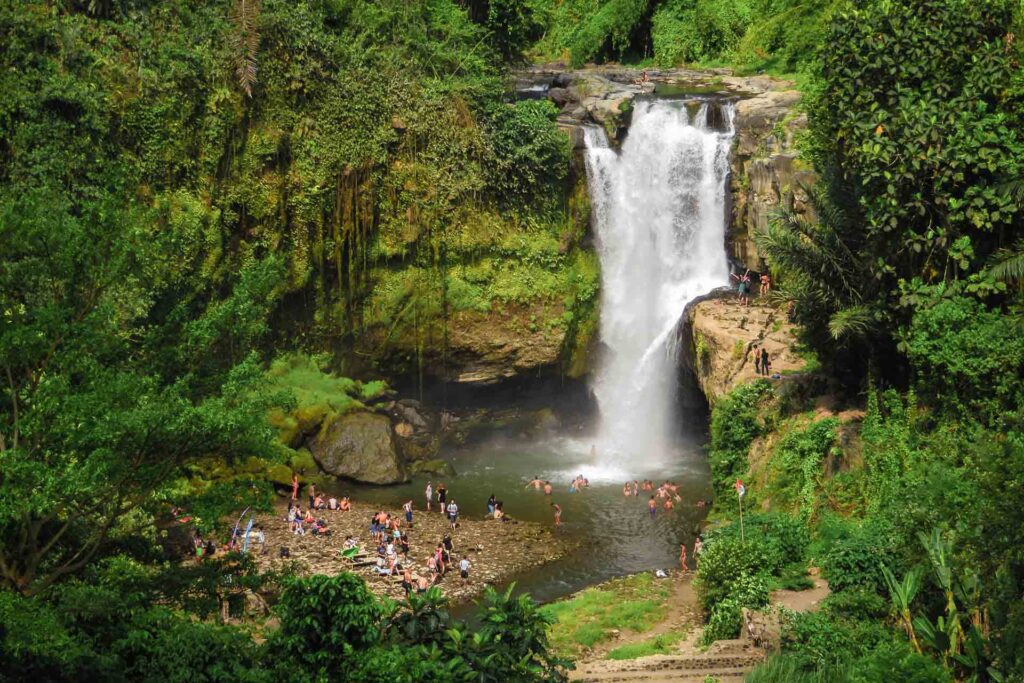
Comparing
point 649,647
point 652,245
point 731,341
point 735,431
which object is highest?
point 652,245

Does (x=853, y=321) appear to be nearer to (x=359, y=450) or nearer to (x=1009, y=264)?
(x=1009, y=264)

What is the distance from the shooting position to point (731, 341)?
27469mm

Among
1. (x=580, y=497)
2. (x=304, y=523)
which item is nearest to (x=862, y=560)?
(x=580, y=497)

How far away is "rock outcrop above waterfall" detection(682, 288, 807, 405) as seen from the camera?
26484mm

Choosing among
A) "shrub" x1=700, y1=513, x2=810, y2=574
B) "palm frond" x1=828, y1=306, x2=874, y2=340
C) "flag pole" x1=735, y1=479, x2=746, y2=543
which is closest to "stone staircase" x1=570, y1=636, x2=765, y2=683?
"shrub" x1=700, y1=513, x2=810, y2=574

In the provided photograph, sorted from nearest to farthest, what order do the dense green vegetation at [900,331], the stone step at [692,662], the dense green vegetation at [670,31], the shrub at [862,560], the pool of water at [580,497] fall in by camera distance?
the dense green vegetation at [900,331] < the stone step at [692,662] < the shrub at [862,560] < the pool of water at [580,497] < the dense green vegetation at [670,31]

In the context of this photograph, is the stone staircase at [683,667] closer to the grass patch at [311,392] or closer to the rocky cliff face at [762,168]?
the grass patch at [311,392]

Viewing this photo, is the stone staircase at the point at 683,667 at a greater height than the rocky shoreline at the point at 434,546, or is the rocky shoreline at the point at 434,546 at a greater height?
the stone staircase at the point at 683,667

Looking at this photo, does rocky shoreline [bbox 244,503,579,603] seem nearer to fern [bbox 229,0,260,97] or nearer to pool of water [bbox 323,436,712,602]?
pool of water [bbox 323,436,712,602]

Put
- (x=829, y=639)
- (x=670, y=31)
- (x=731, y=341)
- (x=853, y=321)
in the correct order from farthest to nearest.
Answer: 1. (x=670, y=31)
2. (x=731, y=341)
3. (x=853, y=321)
4. (x=829, y=639)

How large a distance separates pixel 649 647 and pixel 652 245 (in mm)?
17833

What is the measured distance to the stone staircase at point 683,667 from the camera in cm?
1672

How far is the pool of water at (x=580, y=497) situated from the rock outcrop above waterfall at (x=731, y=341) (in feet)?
10.1

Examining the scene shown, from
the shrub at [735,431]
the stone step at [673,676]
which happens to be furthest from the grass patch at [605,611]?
the shrub at [735,431]
